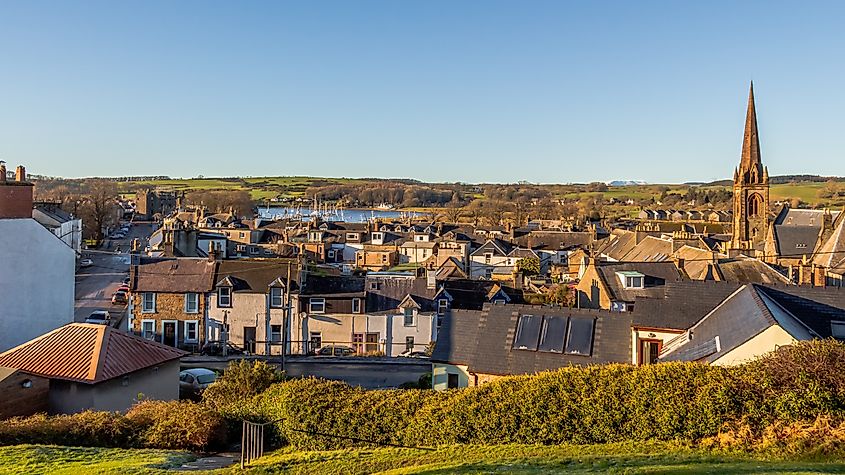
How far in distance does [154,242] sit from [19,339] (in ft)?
160

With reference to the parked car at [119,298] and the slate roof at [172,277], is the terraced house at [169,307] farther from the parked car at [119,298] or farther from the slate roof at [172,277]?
the parked car at [119,298]

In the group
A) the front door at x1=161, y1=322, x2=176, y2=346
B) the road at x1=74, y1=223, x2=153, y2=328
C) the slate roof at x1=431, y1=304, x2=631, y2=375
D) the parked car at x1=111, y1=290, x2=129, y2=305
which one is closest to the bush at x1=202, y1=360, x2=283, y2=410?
the slate roof at x1=431, y1=304, x2=631, y2=375

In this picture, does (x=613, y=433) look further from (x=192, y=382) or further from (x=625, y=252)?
(x=625, y=252)

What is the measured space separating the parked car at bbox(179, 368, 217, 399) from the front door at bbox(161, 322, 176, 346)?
8.73 metres

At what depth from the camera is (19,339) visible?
88.4ft

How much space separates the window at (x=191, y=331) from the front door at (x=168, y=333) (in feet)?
2.22

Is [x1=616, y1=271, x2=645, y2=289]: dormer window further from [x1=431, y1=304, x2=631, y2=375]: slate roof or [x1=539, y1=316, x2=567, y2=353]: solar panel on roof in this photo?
[x1=539, y1=316, x2=567, y2=353]: solar panel on roof

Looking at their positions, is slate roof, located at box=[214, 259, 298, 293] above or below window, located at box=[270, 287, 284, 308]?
above

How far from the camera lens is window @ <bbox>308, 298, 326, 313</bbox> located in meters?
36.5

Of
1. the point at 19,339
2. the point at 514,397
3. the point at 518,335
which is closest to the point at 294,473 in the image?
the point at 514,397

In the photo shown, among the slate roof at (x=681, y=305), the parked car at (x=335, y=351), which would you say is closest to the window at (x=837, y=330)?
the slate roof at (x=681, y=305)

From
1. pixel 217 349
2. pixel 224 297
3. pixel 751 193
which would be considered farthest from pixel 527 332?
pixel 751 193

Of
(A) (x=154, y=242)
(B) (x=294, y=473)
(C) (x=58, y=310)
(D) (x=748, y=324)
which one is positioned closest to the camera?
(B) (x=294, y=473)

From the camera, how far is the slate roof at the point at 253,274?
3669cm
